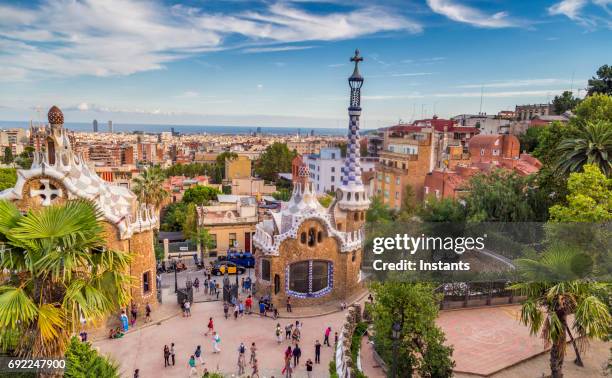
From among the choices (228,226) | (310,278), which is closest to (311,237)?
(310,278)

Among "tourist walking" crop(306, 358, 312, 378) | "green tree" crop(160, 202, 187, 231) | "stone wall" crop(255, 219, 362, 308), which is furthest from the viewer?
"green tree" crop(160, 202, 187, 231)

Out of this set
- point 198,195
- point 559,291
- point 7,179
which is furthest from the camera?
point 198,195

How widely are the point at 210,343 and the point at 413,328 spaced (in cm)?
1009

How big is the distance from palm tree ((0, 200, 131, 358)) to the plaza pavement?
9.72 metres

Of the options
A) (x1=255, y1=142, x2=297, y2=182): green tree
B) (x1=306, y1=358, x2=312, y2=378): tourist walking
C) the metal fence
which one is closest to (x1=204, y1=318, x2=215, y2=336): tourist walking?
(x1=306, y1=358, x2=312, y2=378): tourist walking

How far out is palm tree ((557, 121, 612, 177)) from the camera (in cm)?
2606

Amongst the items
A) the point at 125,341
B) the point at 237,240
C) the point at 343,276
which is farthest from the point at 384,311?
the point at 237,240

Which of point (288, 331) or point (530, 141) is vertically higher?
point (530, 141)

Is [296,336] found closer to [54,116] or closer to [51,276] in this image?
[51,276]

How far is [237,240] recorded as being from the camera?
3950 centimetres

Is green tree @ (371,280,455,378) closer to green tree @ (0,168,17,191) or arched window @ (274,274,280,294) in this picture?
arched window @ (274,274,280,294)

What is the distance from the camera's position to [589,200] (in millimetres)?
20203

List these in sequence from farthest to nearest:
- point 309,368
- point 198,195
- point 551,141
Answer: point 198,195
point 551,141
point 309,368

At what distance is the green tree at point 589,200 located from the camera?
19.9 meters
